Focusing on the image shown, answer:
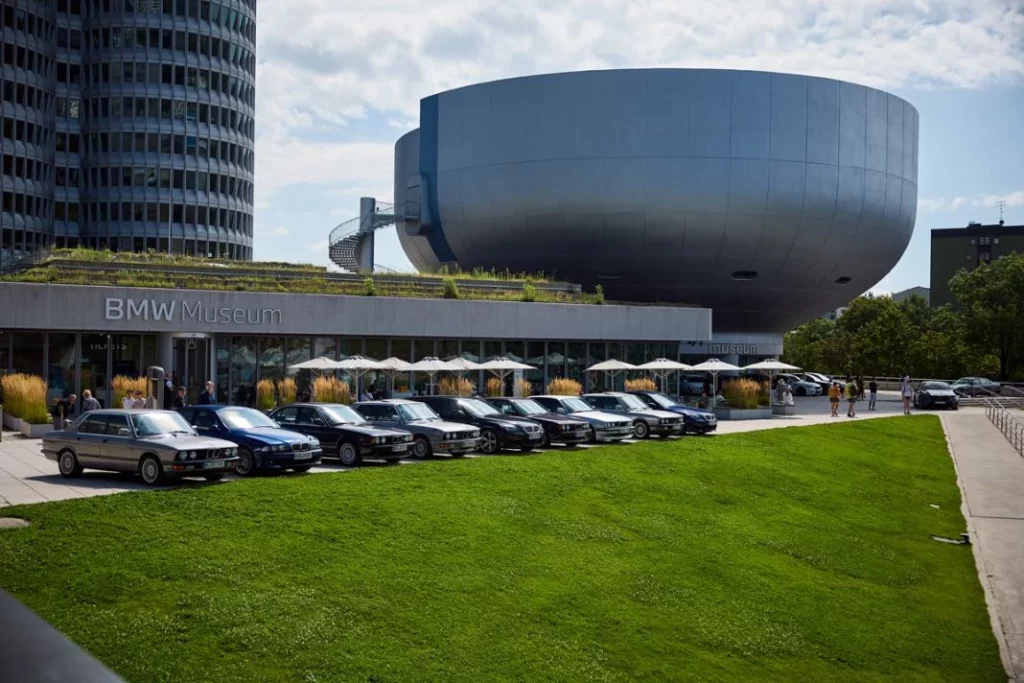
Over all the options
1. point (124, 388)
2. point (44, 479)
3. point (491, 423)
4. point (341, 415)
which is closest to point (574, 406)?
point (491, 423)

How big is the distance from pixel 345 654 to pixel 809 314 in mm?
69867

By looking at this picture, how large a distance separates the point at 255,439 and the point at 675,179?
46.3m

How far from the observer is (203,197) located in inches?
4311

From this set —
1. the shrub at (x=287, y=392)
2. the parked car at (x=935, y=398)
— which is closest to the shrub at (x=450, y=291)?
the shrub at (x=287, y=392)

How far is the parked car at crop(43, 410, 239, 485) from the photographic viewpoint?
2058cm

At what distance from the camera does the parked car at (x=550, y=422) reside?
31.1 m

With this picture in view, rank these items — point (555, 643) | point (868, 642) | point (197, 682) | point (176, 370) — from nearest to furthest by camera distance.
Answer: point (197, 682)
point (555, 643)
point (868, 642)
point (176, 370)

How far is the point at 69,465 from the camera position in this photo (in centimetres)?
2184

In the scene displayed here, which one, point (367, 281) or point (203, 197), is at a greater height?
point (203, 197)

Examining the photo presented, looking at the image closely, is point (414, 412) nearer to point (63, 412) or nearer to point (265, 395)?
point (63, 412)

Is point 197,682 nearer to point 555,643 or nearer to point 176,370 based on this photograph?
point 555,643

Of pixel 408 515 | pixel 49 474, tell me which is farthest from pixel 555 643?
pixel 49 474

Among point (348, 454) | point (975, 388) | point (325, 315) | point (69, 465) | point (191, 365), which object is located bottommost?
point (975, 388)

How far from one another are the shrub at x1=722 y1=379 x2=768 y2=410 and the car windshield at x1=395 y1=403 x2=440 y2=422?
80.7 feet
